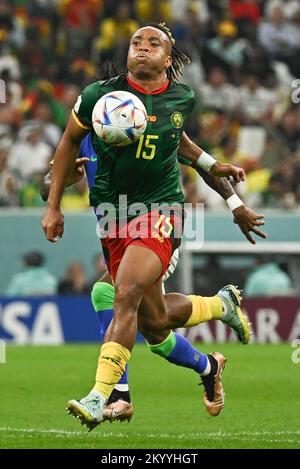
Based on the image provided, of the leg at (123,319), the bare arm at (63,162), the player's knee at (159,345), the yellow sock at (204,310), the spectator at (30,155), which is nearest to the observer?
the leg at (123,319)

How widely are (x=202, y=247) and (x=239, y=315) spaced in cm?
749

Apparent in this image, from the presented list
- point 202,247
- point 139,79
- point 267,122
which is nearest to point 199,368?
point 139,79

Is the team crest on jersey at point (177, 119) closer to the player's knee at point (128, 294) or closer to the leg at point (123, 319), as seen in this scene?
the leg at point (123, 319)

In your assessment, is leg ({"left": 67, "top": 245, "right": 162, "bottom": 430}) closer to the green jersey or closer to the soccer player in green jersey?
the soccer player in green jersey

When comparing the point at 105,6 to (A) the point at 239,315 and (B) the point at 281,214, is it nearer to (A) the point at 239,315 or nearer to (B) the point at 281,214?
(B) the point at 281,214

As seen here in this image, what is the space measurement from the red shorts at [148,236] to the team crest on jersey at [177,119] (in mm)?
556

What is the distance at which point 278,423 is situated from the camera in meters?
8.34

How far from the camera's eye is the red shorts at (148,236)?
304 inches

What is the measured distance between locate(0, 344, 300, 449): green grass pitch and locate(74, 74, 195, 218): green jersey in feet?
4.82

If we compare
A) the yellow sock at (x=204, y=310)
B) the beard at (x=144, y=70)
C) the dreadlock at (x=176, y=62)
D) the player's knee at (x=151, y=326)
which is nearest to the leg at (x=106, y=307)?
the player's knee at (x=151, y=326)

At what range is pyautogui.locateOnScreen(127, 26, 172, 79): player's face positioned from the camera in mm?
7832

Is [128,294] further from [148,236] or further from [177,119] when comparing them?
[177,119]

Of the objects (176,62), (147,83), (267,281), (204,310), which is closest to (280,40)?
A: (267,281)

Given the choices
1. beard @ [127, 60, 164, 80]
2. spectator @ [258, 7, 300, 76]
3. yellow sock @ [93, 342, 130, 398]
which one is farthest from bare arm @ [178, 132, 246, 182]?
spectator @ [258, 7, 300, 76]
